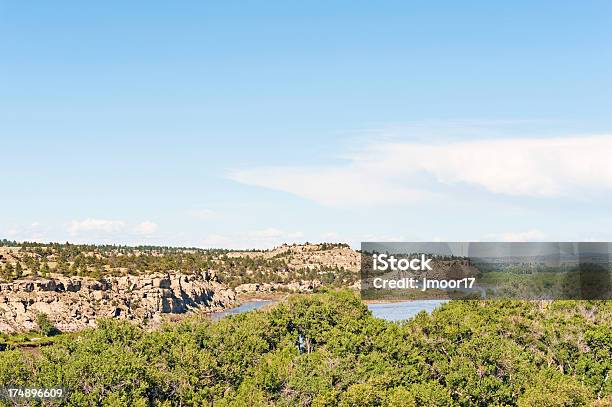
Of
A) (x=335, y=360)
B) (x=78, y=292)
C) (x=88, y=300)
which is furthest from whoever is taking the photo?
(x=78, y=292)

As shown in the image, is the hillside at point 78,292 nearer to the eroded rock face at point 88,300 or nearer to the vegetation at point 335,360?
the eroded rock face at point 88,300

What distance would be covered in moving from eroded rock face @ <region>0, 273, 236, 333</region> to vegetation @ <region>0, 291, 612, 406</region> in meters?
76.9

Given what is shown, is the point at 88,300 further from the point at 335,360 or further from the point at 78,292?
the point at 335,360

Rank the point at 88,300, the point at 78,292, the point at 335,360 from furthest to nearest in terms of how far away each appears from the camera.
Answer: the point at 78,292, the point at 88,300, the point at 335,360

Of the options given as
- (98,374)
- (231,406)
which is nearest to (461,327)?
(231,406)

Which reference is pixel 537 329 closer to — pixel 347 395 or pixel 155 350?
pixel 347 395

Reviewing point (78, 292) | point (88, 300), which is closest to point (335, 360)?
point (88, 300)

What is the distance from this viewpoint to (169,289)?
613ft

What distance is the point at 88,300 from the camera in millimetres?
159500

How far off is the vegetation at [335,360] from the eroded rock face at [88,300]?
76875 mm

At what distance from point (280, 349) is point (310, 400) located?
1376 centimetres

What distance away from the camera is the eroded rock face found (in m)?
143

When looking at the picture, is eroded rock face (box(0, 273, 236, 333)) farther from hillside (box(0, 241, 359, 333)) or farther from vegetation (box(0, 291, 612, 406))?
vegetation (box(0, 291, 612, 406))

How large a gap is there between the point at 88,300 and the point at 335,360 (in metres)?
109
